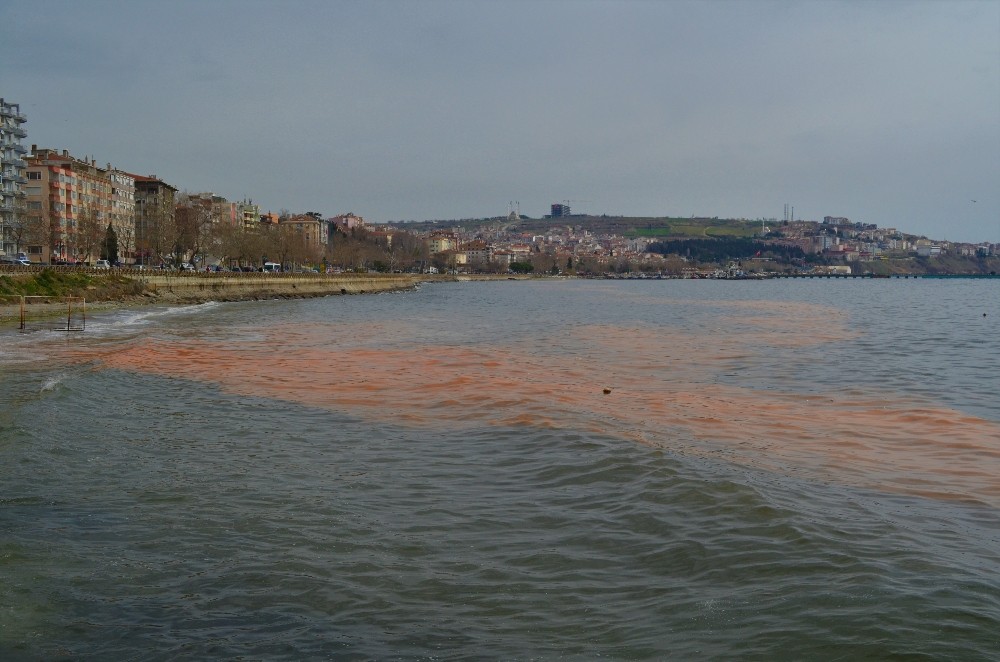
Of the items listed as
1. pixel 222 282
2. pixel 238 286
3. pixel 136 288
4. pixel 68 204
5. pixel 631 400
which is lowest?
pixel 631 400

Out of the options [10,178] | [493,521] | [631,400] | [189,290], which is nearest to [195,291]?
[189,290]

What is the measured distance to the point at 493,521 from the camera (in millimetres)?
7453

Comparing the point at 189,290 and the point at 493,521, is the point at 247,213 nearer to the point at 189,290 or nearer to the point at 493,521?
the point at 189,290

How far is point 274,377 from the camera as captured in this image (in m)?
18.3

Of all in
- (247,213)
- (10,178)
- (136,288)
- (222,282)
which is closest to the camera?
(136,288)

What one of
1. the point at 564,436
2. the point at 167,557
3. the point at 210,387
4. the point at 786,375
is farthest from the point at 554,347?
the point at 167,557

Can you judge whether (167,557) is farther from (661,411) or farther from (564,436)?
(661,411)

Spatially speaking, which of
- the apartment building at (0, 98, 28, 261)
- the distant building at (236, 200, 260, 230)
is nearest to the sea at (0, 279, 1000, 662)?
the apartment building at (0, 98, 28, 261)

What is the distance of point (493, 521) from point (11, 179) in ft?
321

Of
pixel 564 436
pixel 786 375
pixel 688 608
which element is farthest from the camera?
pixel 786 375

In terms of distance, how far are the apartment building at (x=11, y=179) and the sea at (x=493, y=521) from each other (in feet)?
264

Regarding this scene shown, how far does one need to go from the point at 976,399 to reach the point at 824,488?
960 cm

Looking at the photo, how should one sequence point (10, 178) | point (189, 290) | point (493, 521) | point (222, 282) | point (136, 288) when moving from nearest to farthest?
1. point (493, 521)
2. point (136, 288)
3. point (189, 290)
4. point (222, 282)
5. point (10, 178)

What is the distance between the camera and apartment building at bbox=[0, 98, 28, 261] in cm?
8688
